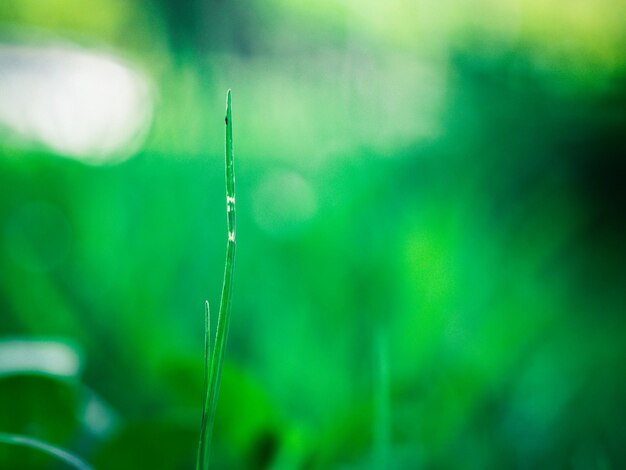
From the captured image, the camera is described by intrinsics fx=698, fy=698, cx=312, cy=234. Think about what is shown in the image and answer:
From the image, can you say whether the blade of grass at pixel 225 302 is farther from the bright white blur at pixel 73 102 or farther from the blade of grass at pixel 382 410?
the bright white blur at pixel 73 102

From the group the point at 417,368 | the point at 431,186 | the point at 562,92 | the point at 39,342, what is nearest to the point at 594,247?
the point at 431,186

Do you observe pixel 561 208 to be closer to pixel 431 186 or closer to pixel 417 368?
pixel 431 186

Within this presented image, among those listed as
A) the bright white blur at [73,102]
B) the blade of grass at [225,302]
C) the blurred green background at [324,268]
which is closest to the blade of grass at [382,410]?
the blurred green background at [324,268]

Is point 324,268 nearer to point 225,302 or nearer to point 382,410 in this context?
point 382,410

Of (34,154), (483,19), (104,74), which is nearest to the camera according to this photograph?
(34,154)

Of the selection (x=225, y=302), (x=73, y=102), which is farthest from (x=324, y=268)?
(x=73, y=102)

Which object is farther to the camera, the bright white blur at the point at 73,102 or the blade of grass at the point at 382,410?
the bright white blur at the point at 73,102

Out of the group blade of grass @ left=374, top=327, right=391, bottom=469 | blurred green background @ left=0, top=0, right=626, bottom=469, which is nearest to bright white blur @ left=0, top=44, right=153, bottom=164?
blurred green background @ left=0, top=0, right=626, bottom=469

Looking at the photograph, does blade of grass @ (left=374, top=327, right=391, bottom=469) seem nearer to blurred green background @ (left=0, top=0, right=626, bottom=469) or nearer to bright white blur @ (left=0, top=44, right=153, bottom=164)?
blurred green background @ (left=0, top=0, right=626, bottom=469)
